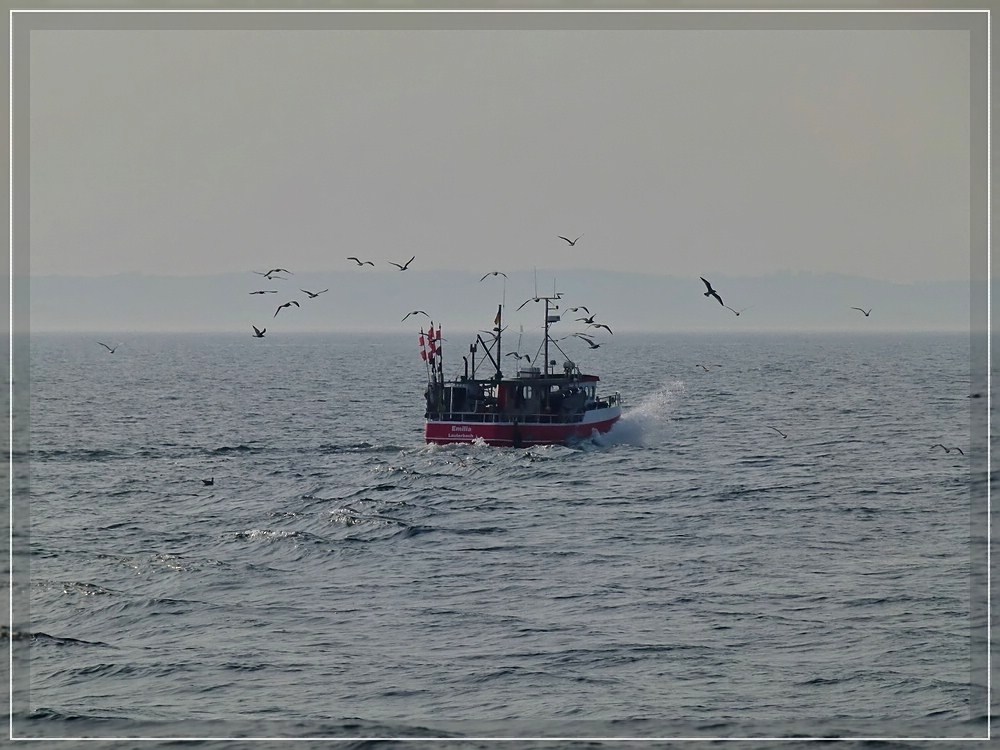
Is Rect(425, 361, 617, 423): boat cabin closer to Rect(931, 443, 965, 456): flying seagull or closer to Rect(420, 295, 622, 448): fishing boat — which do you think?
Rect(420, 295, 622, 448): fishing boat

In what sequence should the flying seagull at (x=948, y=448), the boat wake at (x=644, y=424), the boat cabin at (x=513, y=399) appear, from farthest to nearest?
1. the boat wake at (x=644, y=424)
2. the flying seagull at (x=948, y=448)
3. the boat cabin at (x=513, y=399)

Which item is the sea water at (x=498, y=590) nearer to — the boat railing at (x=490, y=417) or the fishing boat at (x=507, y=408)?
the fishing boat at (x=507, y=408)

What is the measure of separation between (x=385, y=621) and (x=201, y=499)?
18.7 m

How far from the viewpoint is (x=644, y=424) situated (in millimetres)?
61375

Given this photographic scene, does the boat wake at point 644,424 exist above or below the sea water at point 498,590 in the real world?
above

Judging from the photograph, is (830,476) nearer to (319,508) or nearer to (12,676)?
(319,508)

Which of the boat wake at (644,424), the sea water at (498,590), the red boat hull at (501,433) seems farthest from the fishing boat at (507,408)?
the boat wake at (644,424)

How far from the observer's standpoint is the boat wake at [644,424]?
5516 centimetres

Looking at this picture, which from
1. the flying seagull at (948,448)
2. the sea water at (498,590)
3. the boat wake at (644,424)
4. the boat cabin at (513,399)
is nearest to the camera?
the sea water at (498,590)

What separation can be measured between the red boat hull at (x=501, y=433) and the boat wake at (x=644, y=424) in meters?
2.54

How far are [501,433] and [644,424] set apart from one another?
13.0 meters

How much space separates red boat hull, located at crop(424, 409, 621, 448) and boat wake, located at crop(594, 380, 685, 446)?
2535 millimetres

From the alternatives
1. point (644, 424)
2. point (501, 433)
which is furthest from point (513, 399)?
point (644, 424)

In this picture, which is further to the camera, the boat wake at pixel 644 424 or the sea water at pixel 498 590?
the boat wake at pixel 644 424
